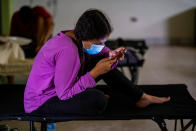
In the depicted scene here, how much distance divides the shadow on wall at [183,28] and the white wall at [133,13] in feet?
0.32

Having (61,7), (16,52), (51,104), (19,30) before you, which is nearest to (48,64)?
(51,104)

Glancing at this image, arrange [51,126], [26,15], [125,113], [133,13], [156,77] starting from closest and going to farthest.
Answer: [125,113] → [51,126] → [26,15] → [156,77] → [133,13]

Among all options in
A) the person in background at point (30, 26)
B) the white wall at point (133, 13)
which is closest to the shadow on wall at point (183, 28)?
the white wall at point (133, 13)

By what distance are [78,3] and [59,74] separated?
5.28 metres

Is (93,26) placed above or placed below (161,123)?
above

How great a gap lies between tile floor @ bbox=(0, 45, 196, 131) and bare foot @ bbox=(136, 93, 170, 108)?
423 mm

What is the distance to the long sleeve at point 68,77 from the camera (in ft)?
4.23

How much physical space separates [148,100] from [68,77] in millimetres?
515

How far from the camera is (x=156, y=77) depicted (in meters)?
3.41

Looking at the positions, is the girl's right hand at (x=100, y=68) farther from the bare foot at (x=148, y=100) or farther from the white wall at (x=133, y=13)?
the white wall at (x=133, y=13)

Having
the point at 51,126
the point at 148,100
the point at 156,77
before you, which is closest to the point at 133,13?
the point at 156,77

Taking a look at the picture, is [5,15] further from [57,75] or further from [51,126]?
[57,75]

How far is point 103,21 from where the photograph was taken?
1315mm

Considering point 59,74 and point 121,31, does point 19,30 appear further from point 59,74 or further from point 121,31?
point 121,31
